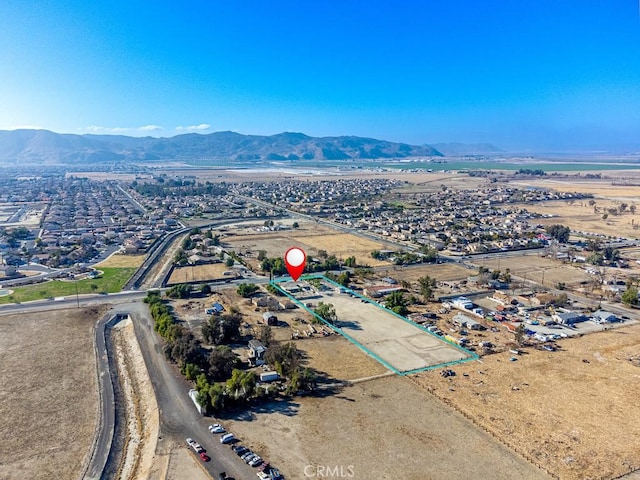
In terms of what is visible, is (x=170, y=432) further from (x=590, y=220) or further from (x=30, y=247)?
(x=590, y=220)

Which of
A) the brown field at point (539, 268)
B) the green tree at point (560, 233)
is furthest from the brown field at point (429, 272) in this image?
the green tree at point (560, 233)

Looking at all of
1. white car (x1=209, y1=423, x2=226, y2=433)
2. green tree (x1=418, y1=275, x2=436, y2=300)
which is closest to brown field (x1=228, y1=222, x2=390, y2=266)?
green tree (x1=418, y1=275, x2=436, y2=300)

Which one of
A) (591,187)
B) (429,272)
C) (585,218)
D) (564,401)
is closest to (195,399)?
(564,401)

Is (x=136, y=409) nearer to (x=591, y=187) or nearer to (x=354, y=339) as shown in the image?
(x=354, y=339)

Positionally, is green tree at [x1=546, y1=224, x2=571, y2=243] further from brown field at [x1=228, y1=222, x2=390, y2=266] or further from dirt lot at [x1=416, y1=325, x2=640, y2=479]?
dirt lot at [x1=416, y1=325, x2=640, y2=479]
